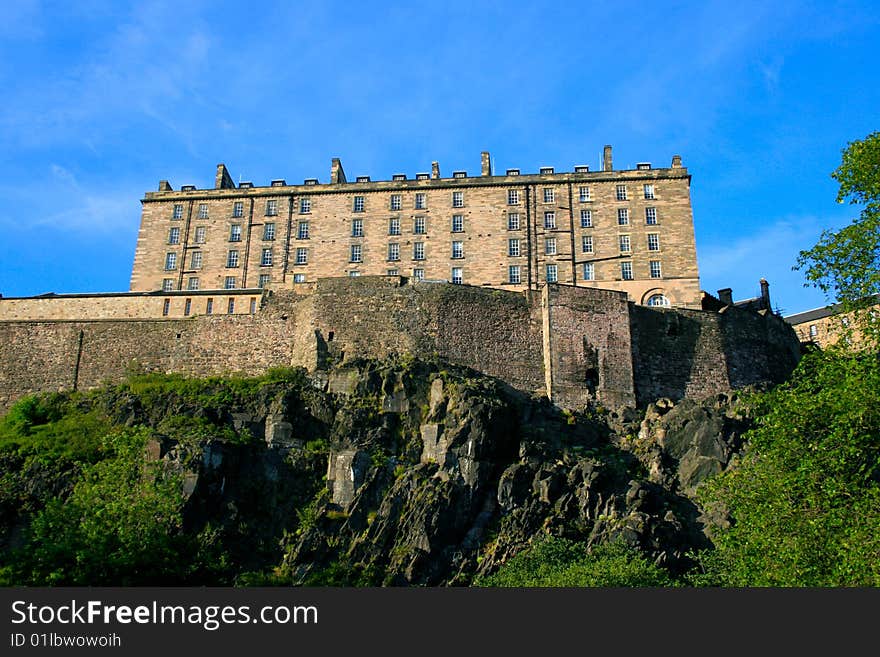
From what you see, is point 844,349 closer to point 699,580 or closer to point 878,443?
point 878,443

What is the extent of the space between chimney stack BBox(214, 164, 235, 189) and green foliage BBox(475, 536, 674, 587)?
4115 centimetres

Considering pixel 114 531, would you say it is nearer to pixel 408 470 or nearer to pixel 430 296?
pixel 408 470

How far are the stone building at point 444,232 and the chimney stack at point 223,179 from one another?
5.48 ft

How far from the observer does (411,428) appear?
47500 mm

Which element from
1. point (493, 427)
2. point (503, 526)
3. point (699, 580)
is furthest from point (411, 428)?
point (699, 580)

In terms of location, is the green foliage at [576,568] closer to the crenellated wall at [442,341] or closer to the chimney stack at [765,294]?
the crenellated wall at [442,341]

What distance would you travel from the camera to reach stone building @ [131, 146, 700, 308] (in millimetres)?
64938

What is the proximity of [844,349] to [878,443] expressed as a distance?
10.9 ft

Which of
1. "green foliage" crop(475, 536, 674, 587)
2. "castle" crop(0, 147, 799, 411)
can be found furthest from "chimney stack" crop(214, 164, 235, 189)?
"green foliage" crop(475, 536, 674, 587)

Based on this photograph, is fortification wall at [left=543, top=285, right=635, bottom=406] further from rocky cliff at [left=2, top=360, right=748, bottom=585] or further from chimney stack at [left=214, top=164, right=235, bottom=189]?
chimney stack at [left=214, top=164, right=235, bottom=189]

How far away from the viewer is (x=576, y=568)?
124 ft

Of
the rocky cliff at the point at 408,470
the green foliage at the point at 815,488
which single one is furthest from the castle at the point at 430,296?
the green foliage at the point at 815,488

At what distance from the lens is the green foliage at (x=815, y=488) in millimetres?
25953

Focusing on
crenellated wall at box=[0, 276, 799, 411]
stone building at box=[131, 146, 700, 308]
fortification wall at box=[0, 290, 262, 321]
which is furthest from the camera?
stone building at box=[131, 146, 700, 308]
